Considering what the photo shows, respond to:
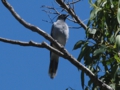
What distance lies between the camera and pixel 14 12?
296cm

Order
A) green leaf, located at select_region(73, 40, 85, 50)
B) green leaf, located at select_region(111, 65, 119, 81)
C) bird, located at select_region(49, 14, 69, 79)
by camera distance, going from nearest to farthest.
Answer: green leaf, located at select_region(111, 65, 119, 81)
green leaf, located at select_region(73, 40, 85, 50)
bird, located at select_region(49, 14, 69, 79)

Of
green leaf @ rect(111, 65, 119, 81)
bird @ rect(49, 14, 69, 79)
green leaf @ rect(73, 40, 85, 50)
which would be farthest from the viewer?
bird @ rect(49, 14, 69, 79)

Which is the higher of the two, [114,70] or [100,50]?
[100,50]

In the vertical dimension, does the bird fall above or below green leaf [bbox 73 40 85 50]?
above

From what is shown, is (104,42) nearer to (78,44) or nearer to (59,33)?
(78,44)

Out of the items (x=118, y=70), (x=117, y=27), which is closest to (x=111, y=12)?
(x=117, y=27)

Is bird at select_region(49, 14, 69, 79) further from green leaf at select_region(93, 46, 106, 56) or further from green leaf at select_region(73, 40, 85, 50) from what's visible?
green leaf at select_region(93, 46, 106, 56)

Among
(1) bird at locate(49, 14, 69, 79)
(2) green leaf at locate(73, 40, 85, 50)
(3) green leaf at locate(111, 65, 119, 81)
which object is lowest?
(3) green leaf at locate(111, 65, 119, 81)

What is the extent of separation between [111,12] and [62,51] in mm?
659

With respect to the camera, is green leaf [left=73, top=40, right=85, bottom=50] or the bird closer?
green leaf [left=73, top=40, right=85, bottom=50]

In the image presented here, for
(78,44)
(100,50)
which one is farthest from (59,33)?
(100,50)

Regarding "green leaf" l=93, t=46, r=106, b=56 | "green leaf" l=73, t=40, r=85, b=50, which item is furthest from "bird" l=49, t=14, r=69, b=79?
"green leaf" l=93, t=46, r=106, b=56

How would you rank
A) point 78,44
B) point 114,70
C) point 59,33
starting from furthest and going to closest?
point 59,33 → point 78,44 → point 114,70

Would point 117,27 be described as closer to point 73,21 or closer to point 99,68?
point 99,68
